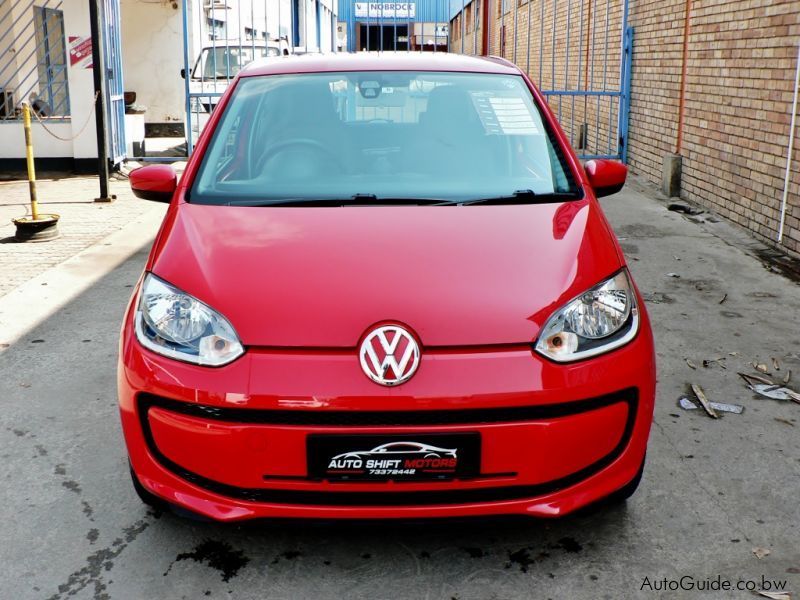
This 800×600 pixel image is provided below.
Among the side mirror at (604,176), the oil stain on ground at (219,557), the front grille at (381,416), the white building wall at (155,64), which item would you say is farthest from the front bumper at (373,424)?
the white building wall at (155,64)

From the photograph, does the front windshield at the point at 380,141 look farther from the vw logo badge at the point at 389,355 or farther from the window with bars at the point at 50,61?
the window with bars at the point at 50,61

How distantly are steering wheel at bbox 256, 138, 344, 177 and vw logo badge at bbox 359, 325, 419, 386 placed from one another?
1160 mm

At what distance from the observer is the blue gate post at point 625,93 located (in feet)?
37.0

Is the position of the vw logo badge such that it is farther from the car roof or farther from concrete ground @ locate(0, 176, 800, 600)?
the car roof

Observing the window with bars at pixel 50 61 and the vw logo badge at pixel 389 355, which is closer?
the vw logo badge at pixel 389 355

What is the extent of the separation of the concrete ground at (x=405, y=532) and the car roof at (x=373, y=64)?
164 centimetres

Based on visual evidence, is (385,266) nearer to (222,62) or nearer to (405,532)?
(405,532)

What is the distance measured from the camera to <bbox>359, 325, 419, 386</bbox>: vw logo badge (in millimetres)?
2381

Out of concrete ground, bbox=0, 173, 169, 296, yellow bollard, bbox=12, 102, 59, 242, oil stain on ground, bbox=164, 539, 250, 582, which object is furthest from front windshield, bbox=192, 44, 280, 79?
oil stain on ground, bbox=164, 539, 250, 582

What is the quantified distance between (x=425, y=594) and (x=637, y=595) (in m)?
0.60

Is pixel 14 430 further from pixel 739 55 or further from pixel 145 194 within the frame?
pixel 739 55

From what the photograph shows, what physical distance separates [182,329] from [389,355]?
625 millimetres

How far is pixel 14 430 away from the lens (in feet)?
12.3

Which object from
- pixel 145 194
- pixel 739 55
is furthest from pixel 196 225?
pixel 739 55
